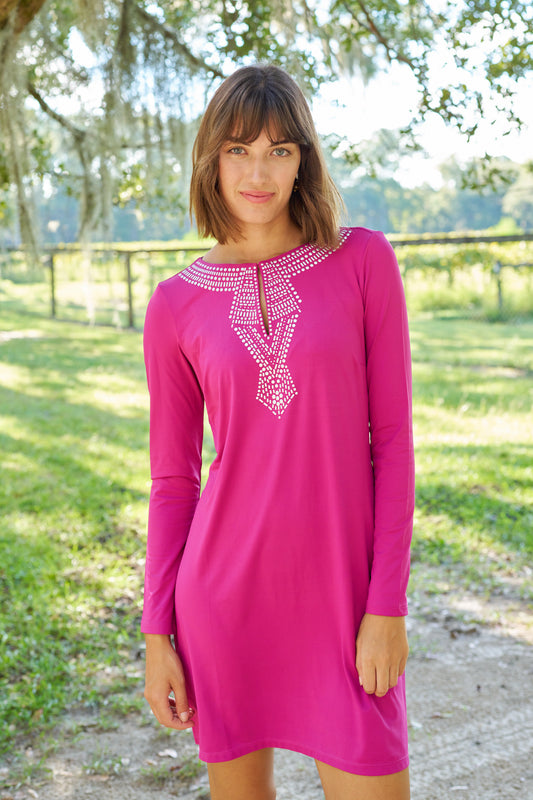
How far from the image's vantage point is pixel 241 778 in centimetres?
148

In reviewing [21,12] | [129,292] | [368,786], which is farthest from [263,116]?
[129,292]

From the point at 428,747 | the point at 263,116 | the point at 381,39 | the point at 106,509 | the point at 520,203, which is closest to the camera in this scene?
the point at 263,116

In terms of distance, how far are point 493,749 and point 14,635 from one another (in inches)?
78.6

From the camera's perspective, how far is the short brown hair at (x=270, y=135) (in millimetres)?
1464

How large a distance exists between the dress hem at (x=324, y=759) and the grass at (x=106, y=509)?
155 centimetres

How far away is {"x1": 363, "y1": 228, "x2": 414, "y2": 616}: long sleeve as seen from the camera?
1334 mm

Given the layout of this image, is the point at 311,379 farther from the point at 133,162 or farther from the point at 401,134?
the point at 133,162

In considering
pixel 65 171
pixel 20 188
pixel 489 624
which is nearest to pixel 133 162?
pixel 65 171

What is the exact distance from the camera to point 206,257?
1630 millimetres

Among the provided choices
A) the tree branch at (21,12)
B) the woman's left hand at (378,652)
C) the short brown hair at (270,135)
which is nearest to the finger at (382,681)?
the woman's left hand at (378,652)

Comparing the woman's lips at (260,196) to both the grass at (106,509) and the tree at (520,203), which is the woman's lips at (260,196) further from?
the tree at (520,203)

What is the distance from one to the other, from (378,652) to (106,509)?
365 cm

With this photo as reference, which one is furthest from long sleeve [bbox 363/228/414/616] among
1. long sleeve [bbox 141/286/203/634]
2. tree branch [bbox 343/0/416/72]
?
tree branch [bbox 343/0/416/72]

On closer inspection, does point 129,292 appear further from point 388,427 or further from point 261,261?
point 388,427
